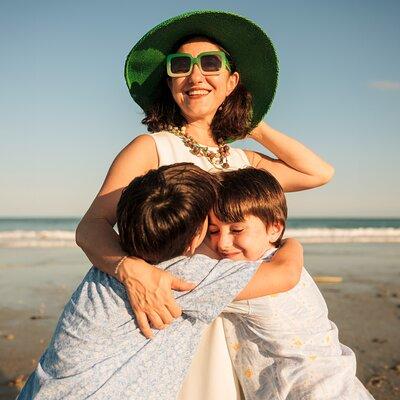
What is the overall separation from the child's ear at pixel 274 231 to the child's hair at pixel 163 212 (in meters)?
0.45

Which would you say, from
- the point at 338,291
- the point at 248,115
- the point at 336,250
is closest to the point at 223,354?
the point at 248,115

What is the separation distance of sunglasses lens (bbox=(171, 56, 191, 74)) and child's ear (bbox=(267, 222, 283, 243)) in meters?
1.10

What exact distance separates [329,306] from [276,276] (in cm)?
610

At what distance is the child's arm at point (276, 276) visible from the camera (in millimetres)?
2365

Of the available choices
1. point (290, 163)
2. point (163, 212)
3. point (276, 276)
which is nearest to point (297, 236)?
point (290, 163)

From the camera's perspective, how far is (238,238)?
258 centimetres

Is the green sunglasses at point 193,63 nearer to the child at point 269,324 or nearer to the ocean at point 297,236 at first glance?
the child at point 269,324

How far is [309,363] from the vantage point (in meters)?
2.48

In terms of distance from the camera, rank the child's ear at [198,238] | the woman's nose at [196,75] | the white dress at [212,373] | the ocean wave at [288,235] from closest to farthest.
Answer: the child's ear at [198,238] < the white dress at [212,373] < the woman's nose at [196,75] < the ocean wave at [288,235]

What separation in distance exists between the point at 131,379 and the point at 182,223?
25.8 inches

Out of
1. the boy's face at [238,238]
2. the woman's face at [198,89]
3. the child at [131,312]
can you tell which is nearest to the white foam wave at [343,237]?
the woman's face at [198,89]

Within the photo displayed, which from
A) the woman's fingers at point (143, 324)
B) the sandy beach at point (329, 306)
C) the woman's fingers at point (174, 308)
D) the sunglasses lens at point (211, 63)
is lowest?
the sandy beach at point (329, 306)

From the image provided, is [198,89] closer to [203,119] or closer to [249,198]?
[203,119]

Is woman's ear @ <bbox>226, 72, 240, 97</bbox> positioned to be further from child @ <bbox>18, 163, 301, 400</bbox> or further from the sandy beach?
the sandy beach
